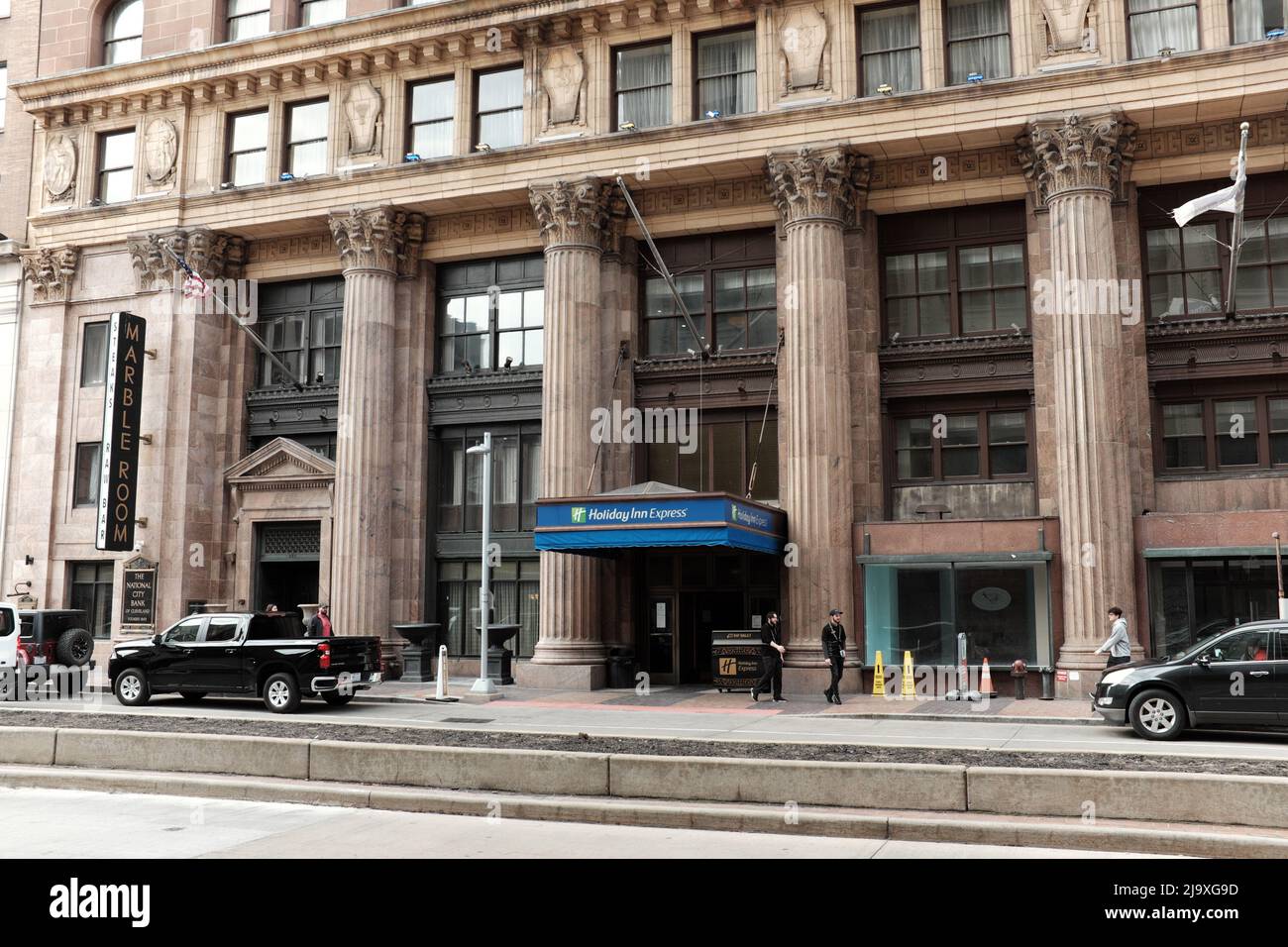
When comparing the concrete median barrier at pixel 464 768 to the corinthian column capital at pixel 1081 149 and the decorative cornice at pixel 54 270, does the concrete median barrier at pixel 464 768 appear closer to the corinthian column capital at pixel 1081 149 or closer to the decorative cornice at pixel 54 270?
the corinthian column capital at pixel 1081 149

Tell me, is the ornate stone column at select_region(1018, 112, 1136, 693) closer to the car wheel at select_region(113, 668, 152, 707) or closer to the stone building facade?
the stone building facade

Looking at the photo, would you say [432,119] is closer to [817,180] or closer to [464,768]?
[817,180]

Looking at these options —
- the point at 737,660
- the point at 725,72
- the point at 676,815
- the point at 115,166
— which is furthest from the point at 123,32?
the point at 676,815

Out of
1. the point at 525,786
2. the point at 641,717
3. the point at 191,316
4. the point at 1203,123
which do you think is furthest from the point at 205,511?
the point at 1203,123

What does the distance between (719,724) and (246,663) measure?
29.7 ft

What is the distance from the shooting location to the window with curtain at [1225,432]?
2361 centimetres

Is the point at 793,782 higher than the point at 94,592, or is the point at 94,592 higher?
the point at 94,592

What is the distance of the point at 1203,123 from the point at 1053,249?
432 centimetres

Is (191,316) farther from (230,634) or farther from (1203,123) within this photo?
(1203,123)

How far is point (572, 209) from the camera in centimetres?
2742

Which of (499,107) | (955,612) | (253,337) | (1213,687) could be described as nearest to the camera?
(1213,687)

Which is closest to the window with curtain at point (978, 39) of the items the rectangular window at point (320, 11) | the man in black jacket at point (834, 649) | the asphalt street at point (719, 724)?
the man in black jacket at point (834, 649)

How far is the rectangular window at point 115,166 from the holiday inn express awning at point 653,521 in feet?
60.3

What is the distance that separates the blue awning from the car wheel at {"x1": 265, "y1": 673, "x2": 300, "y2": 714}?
6.07m
